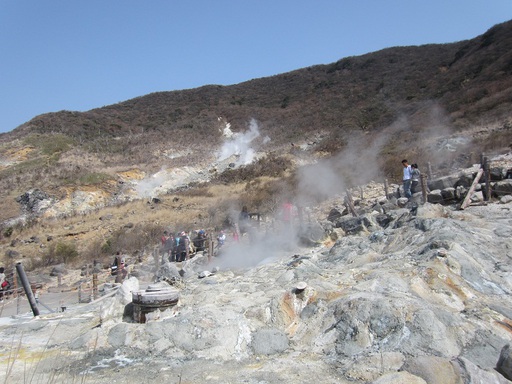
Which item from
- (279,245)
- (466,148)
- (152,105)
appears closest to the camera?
(279,245)

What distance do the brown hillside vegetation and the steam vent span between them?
12.2 meters

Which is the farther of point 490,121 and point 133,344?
point 490,121

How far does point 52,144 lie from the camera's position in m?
38.1

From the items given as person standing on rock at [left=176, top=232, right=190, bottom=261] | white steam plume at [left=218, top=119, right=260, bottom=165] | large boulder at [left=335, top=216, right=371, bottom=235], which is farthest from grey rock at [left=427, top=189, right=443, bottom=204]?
white steam plume at [left=218, top=119, right=260, bottom=165]

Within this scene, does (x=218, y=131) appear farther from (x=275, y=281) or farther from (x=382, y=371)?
(x=382, y=371)

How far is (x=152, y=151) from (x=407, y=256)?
3263 cm

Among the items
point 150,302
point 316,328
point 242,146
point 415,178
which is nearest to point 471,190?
point 415,178

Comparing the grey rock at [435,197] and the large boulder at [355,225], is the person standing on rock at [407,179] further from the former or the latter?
the large boulder at [355,225]

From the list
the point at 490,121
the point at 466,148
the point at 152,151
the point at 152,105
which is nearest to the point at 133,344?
the point at 466,148

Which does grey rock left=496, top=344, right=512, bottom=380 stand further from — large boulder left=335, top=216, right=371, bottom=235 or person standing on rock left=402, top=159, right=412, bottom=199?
person standing on rock left=402, top=159, right=412, bottom=199

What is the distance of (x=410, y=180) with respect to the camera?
12.0 metres

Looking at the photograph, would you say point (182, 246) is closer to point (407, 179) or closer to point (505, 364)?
point (407, 179)

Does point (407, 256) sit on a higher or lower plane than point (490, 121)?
lower

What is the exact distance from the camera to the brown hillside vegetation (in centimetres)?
2097
